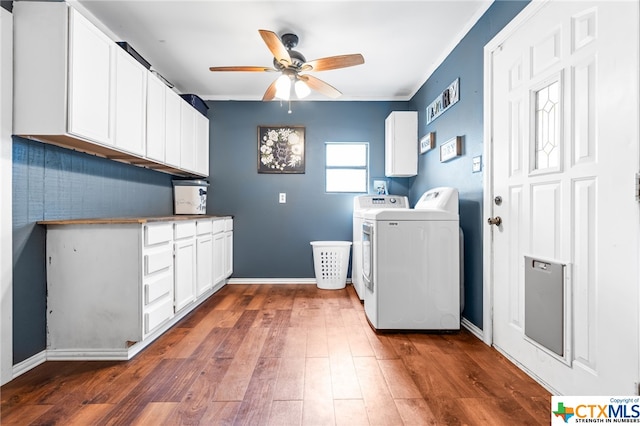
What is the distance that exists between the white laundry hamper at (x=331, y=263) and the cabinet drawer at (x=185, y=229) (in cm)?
143

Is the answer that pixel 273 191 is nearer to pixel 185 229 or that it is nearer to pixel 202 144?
pixel 202 144

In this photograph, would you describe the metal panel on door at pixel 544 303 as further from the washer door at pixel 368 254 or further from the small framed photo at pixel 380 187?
the small framed photo at pixel 380 187

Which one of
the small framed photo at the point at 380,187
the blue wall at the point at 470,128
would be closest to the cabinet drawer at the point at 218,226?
the small framed photo at the point at 380,187

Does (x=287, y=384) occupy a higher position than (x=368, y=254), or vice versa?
(x=368, y=254)

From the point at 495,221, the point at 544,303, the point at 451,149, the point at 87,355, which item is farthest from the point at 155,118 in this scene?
the point at 544,303

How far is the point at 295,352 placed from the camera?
6.52 feet

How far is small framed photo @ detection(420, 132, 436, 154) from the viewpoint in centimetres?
320

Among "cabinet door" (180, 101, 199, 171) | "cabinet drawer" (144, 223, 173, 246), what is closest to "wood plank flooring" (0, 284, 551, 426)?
"cabinet drawer" (144, 223, 173, 246)

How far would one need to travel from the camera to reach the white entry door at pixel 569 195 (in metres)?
1.18

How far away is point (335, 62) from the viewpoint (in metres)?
2.39

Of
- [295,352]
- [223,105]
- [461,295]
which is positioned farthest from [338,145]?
[295,352]

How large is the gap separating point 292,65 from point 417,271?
1872 millimetres

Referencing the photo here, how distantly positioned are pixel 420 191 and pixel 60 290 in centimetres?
328

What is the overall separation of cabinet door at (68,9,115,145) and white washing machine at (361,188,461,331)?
193cm
